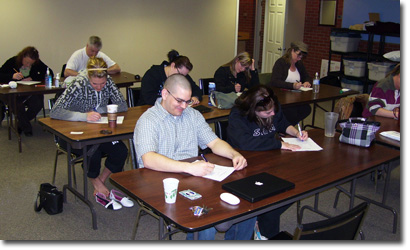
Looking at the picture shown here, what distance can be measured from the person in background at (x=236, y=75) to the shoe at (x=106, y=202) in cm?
193

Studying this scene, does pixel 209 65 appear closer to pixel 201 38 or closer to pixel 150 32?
pixel 201 38

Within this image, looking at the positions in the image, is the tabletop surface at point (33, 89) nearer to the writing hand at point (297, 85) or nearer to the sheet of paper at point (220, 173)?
the writing hand at point (297, 85)

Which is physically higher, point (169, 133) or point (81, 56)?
point (81, 56)

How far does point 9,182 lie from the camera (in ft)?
14.1

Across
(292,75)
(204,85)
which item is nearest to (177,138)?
(204,85)

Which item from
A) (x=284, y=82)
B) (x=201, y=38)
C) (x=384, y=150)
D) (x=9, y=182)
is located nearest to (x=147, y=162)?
(x=384, y=150)

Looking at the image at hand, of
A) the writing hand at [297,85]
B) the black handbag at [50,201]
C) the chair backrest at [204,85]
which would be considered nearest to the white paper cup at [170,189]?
the black handbag at [50,201]

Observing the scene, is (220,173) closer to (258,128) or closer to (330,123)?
(258,128)

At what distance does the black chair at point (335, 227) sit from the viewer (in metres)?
1.82

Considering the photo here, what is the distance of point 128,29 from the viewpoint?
747 cm

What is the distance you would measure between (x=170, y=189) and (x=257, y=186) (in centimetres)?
52

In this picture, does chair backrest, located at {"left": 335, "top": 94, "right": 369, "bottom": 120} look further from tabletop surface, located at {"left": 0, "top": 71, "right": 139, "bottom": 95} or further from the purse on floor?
tabletop surface, located at {"left": 0, "top": 71, "right": 139, "bottom": 95}

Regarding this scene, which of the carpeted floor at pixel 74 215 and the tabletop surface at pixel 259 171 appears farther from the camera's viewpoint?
the carpeted floor at pixel 74 215

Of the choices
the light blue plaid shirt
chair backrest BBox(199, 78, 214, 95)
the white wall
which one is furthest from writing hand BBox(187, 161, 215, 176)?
the white wall
